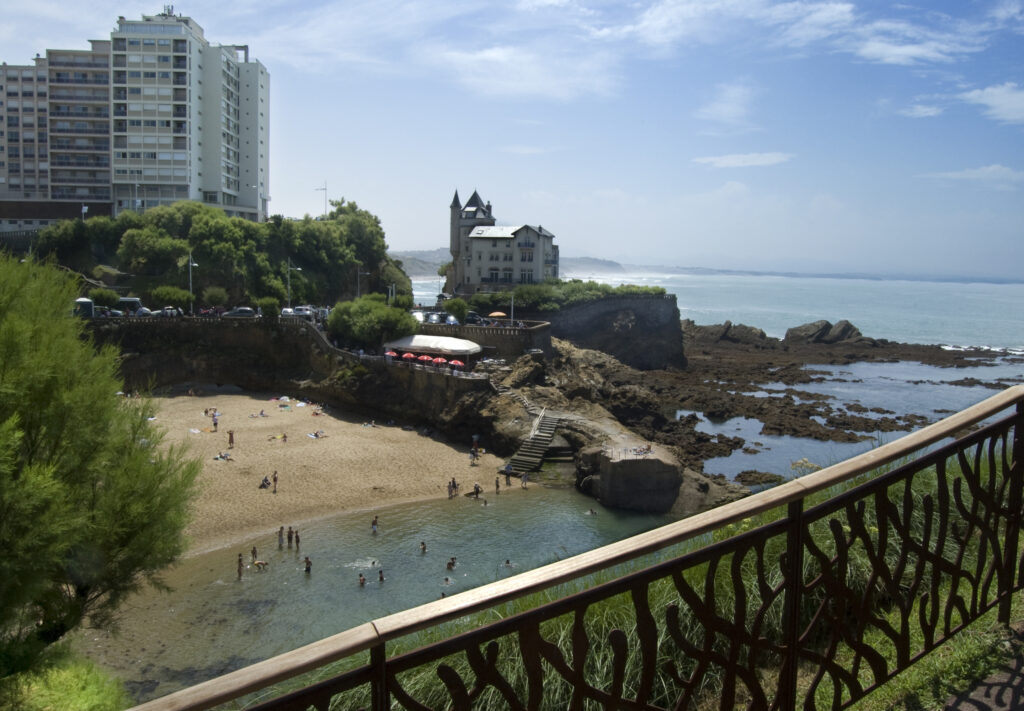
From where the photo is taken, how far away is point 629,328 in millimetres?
50875

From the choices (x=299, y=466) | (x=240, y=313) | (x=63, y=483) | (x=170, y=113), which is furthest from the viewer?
(x=170, y=113)

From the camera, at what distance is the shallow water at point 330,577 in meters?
15.0

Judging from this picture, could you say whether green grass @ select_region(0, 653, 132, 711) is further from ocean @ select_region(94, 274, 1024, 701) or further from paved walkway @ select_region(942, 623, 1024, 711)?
paved walkway @ select_region(942, 623, 1024, 711)

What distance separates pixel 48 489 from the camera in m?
7.29

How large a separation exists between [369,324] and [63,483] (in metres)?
29.3

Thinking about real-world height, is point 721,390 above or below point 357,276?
below

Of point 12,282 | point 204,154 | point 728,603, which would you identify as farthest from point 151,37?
point 728,603

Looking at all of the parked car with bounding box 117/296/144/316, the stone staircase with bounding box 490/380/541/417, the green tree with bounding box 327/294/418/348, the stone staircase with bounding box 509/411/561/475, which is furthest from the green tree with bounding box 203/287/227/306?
the stone staircase with bounding box 509/411/561/475

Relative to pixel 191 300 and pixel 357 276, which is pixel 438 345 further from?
pixel 357 276

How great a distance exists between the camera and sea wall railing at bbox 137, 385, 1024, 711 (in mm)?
1856

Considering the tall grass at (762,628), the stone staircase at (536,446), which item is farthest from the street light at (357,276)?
the tall grass at (762,628)

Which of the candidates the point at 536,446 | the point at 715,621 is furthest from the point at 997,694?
the point at 536,446

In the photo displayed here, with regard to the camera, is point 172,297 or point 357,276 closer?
point 172,297

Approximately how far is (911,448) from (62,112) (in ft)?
215
